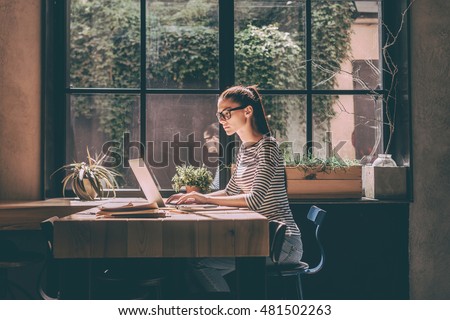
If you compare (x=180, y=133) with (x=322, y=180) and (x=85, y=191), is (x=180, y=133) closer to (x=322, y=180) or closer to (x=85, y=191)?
(x=85, y=191)

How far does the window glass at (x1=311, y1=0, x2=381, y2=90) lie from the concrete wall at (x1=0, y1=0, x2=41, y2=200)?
6.56ft

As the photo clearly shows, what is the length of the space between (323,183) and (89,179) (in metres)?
1.58

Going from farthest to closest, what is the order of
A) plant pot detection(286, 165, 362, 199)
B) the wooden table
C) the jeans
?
1. plant pot detection(286, 165, 362, 199)
2. the jeans
3. the wooden table

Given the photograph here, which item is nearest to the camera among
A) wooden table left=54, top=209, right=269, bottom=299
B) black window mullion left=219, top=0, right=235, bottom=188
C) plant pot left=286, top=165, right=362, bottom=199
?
wooden table left=54, top=209, right=269, bottom=299

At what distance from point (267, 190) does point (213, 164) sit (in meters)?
1.16

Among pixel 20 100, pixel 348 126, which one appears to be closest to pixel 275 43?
pixel 348 126

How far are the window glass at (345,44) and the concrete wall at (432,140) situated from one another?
329mm

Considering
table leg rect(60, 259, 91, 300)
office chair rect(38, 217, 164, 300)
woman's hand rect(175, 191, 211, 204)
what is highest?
woman's hand rect(175, 191, 211, 204)

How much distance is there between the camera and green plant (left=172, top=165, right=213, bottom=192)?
346cm

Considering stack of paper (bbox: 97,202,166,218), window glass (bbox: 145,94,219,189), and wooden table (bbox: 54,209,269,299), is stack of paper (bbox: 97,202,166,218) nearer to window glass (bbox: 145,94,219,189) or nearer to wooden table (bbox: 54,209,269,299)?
wooden table (bbox: 54,209,269,299)

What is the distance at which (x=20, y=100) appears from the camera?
3.59m

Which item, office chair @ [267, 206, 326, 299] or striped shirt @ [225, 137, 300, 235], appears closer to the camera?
office chair @ [267, 206, 326, 299]

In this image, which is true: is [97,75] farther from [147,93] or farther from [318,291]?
[318,291]

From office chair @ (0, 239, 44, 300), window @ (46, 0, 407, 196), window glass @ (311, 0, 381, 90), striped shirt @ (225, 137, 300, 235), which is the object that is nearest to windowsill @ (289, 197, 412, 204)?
window @ (46, 0, 407, 196)
